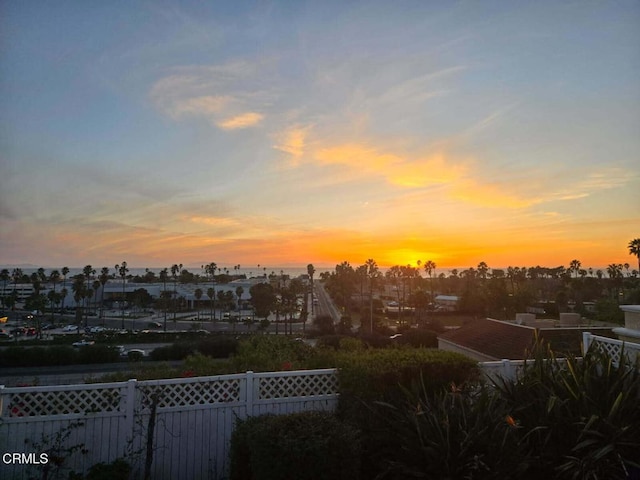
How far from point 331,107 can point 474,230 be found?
1324cm

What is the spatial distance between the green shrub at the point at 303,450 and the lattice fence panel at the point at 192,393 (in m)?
1.46

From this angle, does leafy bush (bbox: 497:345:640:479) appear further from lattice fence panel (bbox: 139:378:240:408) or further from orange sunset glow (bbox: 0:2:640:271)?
orange sunset glow (bbox: 0:2:640:271)

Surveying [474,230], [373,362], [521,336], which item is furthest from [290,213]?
[373,362]

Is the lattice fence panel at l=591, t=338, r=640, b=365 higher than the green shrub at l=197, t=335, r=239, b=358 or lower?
higher

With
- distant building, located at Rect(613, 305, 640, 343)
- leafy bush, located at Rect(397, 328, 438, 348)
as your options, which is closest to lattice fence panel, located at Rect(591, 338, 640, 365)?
distant building, located at Rect(613, 305, 640, 343)

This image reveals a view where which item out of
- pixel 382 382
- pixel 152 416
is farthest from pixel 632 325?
pixel 152 416

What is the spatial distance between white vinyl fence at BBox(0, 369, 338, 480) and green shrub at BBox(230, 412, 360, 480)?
1452 mm

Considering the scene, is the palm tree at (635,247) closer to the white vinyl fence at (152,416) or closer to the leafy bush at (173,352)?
the leafy bush at (173,352)

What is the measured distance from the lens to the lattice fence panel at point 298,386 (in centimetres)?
666

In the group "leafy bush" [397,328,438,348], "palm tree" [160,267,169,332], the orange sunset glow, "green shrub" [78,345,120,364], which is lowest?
"green shrub" [78,345,120,364]

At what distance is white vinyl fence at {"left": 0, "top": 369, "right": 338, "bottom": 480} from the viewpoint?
18.3 feet

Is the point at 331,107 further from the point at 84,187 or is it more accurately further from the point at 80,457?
the point at 84,187

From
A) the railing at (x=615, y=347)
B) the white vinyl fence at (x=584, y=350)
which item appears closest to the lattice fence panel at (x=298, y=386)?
the white vinyl fence at (x=584, y=350)

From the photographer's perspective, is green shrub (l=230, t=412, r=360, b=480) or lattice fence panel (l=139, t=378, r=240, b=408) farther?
lattice fence panel (l=139, t=378, r=240, b=408)
